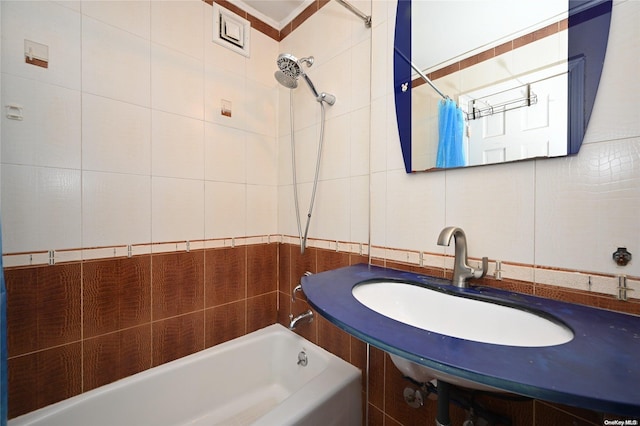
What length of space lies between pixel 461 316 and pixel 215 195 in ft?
4.29

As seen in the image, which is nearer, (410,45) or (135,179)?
(410,45)

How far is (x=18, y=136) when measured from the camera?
93cm

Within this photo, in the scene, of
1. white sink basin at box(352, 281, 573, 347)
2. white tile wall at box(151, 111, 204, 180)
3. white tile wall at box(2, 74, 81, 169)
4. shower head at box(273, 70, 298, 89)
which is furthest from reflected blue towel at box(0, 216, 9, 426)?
shower head at box(273, 70, 298, 89)

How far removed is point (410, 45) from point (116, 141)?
1361mm

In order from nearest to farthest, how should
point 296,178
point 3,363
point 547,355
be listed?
point 547,355 → point 3,363 → point 296,178

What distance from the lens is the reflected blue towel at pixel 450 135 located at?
90 centimetres

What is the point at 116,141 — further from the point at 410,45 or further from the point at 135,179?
the point at 410,45

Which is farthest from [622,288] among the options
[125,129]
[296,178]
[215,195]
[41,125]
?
[41,125]

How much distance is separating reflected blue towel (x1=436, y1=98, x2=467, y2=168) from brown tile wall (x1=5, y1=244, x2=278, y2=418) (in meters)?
1.20

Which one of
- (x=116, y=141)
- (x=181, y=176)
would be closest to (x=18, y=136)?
(x=116, y=141)

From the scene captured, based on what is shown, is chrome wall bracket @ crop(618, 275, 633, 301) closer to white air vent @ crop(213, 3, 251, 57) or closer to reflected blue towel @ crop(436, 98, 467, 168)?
reflected blue towel @ crop(436, 98, 467, 168)

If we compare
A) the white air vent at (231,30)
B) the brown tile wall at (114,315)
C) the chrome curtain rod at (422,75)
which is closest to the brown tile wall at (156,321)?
the brown tile wall at (114,315)

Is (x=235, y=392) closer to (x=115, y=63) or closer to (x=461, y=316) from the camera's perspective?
(x=461, y=316)

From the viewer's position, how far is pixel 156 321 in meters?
1.25
